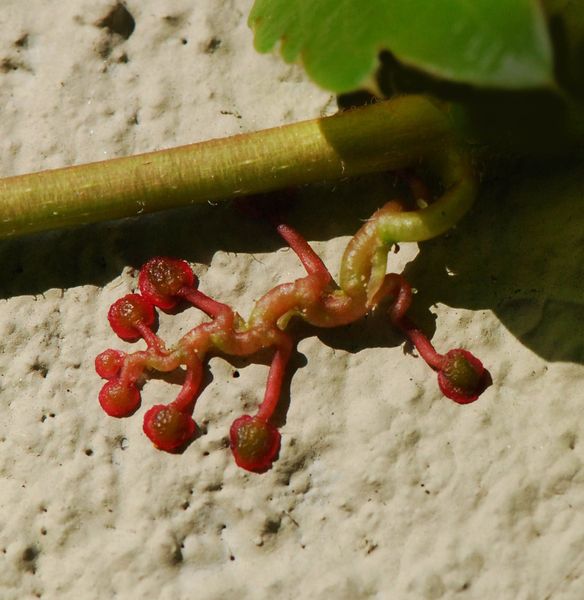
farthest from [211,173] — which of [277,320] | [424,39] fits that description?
[424,39]

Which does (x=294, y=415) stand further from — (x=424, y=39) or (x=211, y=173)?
(x=424, y=39)

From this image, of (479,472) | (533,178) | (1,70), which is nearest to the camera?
(479,472)

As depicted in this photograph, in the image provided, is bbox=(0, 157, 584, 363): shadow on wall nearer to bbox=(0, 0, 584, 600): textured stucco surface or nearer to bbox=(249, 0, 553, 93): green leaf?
bbox=(0, 0, 584, 600): textured stucco surface

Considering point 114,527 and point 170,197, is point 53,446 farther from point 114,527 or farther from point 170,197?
point 170,197

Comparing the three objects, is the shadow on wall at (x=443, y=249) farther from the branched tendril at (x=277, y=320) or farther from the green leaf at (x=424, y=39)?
the green leaf at (x=424, y=39)

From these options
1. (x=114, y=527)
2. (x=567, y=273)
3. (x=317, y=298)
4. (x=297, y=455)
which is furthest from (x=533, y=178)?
(x=114, y=527)

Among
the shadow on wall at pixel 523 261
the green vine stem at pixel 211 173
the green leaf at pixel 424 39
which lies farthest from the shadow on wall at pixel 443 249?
the green leaf at pixel 424 39
